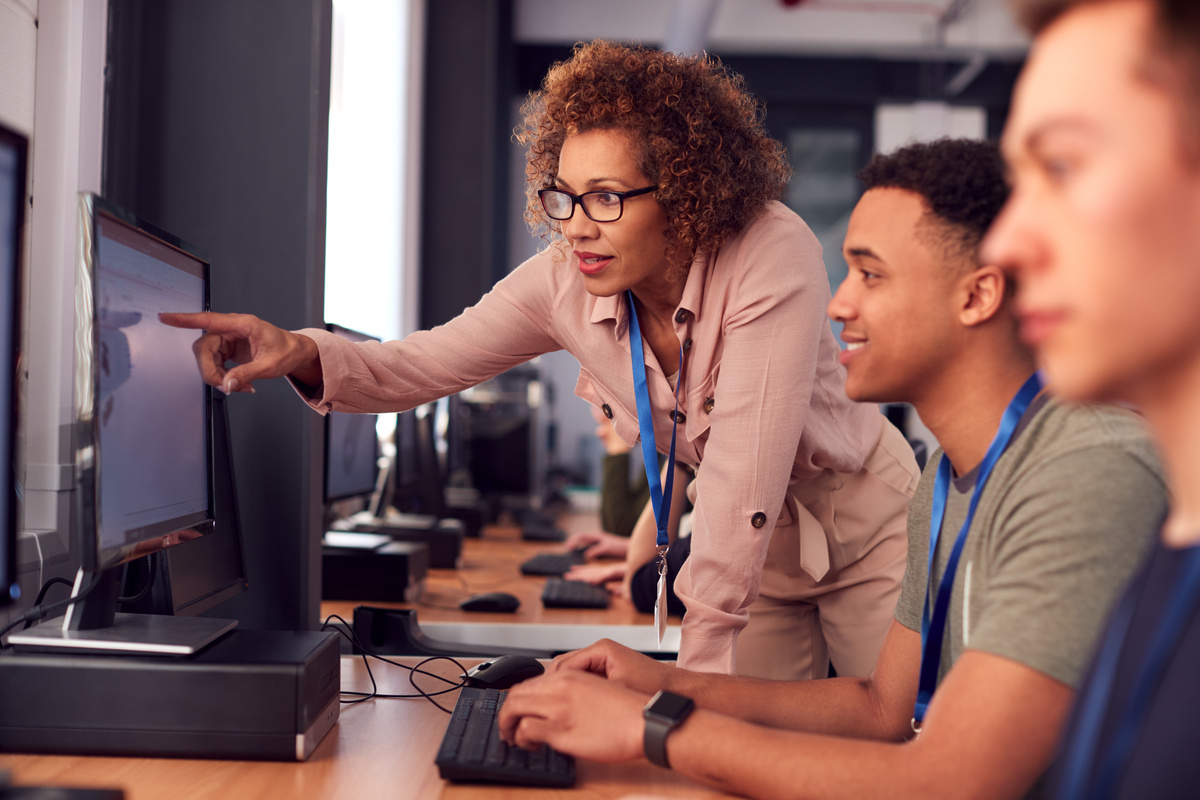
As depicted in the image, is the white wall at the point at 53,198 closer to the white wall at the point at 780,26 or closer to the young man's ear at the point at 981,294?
the young man's ear at the point at 981,294

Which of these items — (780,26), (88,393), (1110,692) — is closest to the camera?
(1110,692)

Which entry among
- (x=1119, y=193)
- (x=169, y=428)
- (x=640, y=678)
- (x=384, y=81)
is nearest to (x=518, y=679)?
(x=640, y=678)

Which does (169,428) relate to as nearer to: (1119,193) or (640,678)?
(640,678)

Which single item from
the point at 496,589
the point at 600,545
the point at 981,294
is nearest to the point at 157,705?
the point at 981,294

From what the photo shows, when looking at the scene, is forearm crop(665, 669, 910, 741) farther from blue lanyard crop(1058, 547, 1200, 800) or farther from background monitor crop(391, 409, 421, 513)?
background monitor crop(391, 409, 421, 513)

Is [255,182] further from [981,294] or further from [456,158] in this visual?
[456,158]

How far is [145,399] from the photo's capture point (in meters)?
1.09

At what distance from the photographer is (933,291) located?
1083 millimetres

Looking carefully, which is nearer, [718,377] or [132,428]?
[132,428]

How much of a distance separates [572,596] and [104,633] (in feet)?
4.55

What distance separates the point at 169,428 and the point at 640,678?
690 mm

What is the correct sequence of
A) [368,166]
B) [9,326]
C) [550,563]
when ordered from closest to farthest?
[9,326]
[550,563]
[368,166]

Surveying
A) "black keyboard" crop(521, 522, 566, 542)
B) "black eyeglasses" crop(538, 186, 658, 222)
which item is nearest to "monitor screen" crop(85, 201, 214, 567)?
"black eyeglasses" crop(538, 186, 658, 222)

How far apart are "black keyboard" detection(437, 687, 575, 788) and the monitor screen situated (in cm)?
42
